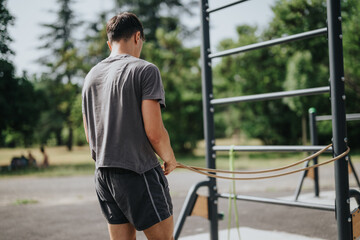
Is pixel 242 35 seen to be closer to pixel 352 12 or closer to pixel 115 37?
pixel 352 12

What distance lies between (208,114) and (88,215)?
3012mm

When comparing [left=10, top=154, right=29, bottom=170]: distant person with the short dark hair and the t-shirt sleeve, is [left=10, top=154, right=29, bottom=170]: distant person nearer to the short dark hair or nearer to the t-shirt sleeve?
the short dark hair

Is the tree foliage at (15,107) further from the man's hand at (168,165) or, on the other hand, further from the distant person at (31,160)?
the man's hand at (168,165)

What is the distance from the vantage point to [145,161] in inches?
62.5

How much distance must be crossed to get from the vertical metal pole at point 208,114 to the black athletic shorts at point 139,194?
126 centimetres

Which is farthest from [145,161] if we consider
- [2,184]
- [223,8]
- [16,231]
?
[2,184]

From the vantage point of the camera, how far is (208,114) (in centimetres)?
290

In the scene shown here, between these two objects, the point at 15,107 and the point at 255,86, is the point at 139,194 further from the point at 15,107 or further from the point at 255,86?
the point at 255,86

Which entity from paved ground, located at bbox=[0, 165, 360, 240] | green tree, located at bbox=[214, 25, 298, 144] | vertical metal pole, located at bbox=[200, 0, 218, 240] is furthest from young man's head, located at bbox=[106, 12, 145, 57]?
green tree, located at bbox=[214, 25, 298, 144]

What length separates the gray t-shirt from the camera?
1542mm

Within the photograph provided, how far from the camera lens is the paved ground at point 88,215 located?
400cm

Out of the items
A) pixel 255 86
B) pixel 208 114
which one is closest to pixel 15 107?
pixel 208 114

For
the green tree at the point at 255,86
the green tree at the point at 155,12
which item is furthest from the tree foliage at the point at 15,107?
the green tree at the point at 155,12

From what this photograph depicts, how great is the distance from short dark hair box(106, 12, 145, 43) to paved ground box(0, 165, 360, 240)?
2.69 m
